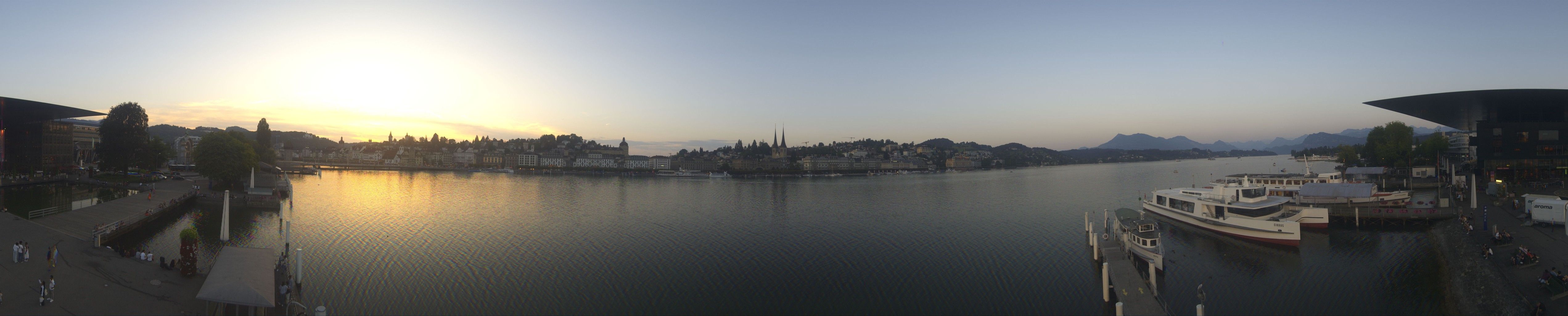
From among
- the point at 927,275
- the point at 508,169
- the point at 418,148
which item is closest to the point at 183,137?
the point at 418,148

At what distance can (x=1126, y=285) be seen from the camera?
1313 cm

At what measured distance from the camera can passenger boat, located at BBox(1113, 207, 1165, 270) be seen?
15922mm

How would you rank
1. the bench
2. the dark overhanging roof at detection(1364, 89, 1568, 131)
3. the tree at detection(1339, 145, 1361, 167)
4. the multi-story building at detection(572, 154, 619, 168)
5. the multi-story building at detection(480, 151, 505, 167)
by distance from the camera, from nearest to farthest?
1. the bench
2. the dark overhanging roof at detection(1364, 89, 1568, 131)
3. the tree at detection(1339, 145, 1361, 167)
4. the multi-story building at detection(572, 154, 619, 168)
5. the multi-story building at detection(480, 151, 505, 167)

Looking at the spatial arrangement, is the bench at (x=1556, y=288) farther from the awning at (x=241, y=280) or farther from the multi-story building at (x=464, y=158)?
the multi-story building at (x=464, y=158)

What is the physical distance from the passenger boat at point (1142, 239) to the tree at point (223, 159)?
1963 inches

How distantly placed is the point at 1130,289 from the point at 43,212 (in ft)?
124

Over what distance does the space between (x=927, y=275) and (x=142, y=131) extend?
6281 cm

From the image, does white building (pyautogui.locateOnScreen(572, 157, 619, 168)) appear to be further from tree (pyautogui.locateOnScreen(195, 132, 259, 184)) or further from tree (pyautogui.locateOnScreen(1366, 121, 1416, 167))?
tree (pyautogui.locateOnScreen(1366, 121, 1416, 167))

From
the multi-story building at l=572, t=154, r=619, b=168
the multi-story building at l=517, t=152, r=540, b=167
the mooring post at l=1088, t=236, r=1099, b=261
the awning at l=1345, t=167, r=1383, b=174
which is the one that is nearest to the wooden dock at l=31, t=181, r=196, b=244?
the mooring post at l=1088, t=236, r=1099, b=261

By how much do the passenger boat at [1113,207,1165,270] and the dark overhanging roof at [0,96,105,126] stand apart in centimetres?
6547

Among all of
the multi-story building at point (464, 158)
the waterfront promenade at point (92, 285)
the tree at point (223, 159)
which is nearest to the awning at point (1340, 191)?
the waterfront promenade at point (92, 285)

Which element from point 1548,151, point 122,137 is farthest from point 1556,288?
point 122,137

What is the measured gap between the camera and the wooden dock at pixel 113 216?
17.5m

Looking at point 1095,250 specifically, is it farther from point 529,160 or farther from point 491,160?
point 491,160
